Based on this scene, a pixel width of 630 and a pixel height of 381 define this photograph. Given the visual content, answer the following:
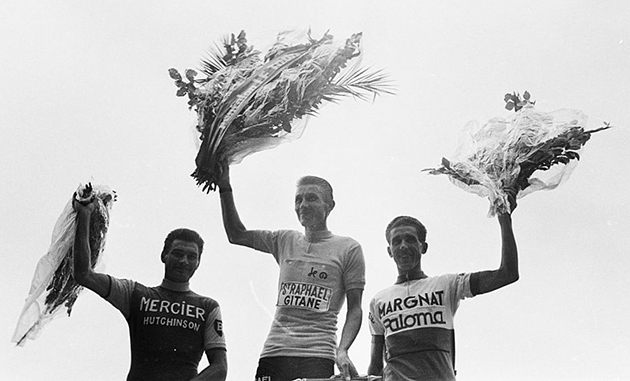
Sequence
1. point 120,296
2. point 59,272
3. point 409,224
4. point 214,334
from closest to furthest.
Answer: point 214,334 → point 120,296 → point 409,224 → point 59,272

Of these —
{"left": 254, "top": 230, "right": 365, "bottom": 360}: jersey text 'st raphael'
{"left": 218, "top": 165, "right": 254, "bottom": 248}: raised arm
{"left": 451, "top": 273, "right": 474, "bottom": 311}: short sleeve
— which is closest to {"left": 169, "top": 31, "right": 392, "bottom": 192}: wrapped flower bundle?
{"left": 218, "top": 165, "right": 254, "bottom": 248}: raised arm

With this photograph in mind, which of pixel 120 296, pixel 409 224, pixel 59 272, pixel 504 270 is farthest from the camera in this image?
pixel 59 272

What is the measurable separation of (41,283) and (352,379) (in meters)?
2.31

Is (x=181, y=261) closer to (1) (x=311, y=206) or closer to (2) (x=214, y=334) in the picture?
(2) (x=214, y=334)

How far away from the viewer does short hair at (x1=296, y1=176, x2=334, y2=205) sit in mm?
5170

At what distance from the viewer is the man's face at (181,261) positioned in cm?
485

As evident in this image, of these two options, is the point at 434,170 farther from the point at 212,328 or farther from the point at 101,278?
the point at 101,278

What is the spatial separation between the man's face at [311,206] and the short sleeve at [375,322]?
70 centimetres

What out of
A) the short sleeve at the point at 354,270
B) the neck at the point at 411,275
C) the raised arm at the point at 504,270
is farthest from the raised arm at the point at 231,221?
the raised arm at the point at 504,270

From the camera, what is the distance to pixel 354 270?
191 inches

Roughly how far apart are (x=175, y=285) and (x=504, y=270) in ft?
7.00

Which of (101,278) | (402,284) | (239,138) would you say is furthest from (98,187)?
(402,284)

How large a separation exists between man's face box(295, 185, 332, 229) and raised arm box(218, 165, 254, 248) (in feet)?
1.32

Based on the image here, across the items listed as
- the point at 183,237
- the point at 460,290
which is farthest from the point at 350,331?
the point at 183,237
